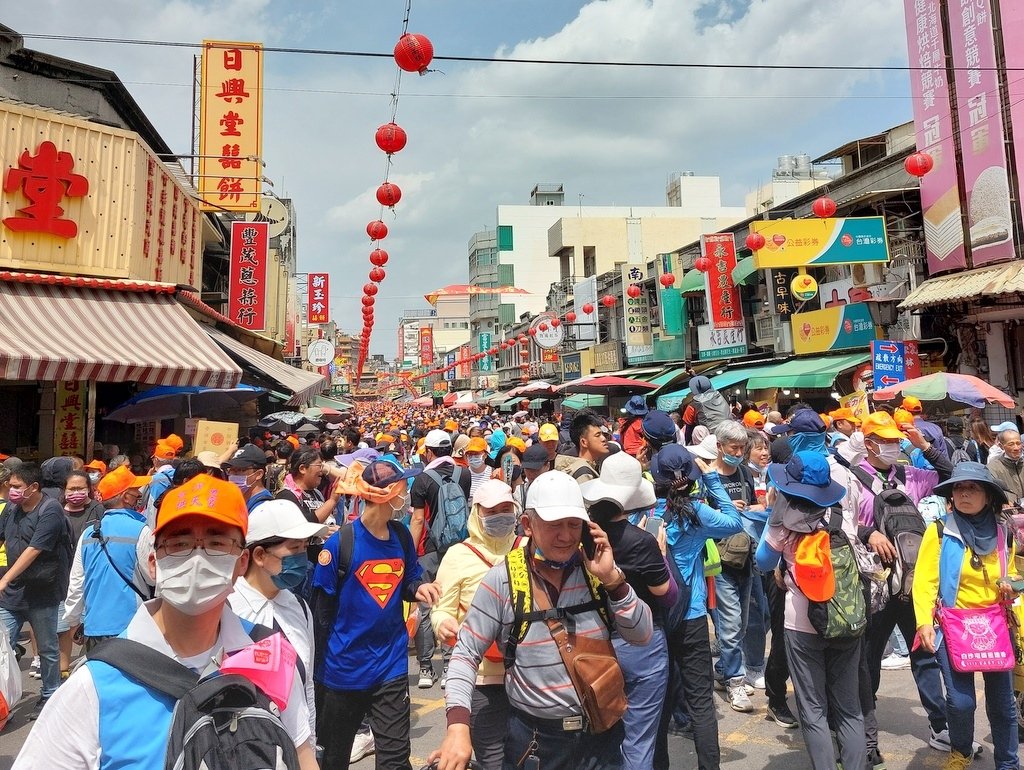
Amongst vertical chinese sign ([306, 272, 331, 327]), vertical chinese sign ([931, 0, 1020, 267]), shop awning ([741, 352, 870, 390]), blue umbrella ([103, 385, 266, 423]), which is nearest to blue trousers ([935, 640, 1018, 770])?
blue umbrella ([103, 385, 266, 423])

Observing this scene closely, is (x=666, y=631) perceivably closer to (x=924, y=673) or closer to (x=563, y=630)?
(x=563, y=630)

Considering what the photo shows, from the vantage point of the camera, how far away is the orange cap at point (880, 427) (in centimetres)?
489

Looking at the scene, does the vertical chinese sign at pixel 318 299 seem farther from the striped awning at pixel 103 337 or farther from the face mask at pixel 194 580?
the face mask at pixel 194 580

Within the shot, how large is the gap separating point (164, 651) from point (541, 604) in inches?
54.1

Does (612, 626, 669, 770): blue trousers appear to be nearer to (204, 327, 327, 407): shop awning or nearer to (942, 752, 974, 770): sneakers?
(942, 752, 974, 770): sneakers

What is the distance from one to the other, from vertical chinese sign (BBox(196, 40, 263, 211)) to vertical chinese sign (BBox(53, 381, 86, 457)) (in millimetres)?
5130

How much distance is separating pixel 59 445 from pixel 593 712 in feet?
36.5

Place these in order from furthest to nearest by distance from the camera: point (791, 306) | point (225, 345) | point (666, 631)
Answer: point (791, 306), point (225, 345), point (666, 631)

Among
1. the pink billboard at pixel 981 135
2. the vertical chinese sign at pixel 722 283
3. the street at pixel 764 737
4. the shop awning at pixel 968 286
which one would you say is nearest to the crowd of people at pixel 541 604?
the street at pixel 764 737

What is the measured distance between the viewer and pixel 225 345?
42.4 feet

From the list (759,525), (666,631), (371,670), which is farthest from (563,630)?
(759,525)

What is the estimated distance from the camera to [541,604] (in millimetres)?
2637

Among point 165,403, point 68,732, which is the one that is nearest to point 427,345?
point 165,403

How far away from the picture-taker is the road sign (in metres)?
14.0
